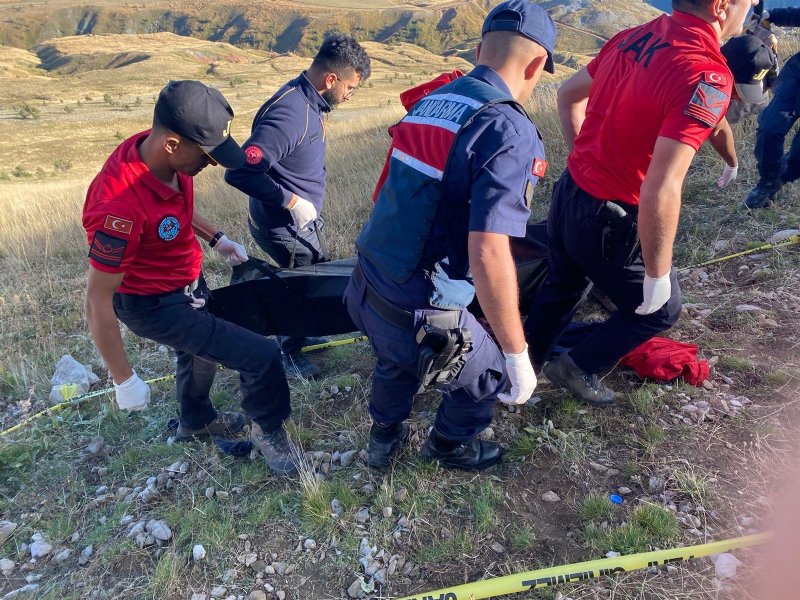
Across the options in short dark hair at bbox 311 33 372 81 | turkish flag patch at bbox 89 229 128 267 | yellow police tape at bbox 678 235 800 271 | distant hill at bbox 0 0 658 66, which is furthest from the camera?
distant hill at bbox 0 0 658 66

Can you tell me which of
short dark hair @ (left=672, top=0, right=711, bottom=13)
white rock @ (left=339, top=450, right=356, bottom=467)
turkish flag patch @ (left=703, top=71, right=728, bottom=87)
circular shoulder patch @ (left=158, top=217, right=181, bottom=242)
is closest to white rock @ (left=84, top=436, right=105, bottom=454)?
white rock @ (left=339, top=450, right=356, bottom=467)

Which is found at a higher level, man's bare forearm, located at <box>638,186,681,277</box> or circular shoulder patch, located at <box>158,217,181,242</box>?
man's bare forearm, located at <box>638,186,681,277</box>

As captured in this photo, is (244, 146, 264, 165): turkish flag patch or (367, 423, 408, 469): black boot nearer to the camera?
(367, 423, 408, 469): black boot

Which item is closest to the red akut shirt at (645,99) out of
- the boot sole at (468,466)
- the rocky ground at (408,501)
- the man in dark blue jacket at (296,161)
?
the rocky ground at (408,501)

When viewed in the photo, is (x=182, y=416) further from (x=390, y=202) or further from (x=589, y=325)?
(x=589, y=325)

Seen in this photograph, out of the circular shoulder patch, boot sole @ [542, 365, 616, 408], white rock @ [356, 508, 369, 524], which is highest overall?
the circular shoulder patch

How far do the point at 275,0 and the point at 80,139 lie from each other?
95.7 metres

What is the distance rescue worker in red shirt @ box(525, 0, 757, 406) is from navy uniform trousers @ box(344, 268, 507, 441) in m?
0.70

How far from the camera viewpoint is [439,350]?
77.6 inches

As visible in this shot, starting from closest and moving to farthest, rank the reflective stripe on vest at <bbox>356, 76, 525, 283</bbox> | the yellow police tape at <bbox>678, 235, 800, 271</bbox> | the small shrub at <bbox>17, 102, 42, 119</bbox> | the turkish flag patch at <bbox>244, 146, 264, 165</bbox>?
1. the reflective stripe on vest at <bbox>356, 76, 525, 283</bbox>
2. the turkish flag patch at <bbox>244, 146, 264, 165</bbox>
3. the yellow police tape at <bbox>678, 235, 800, 271</bbox>
4. the small shrub at <bbox>17, 102, 42, 119</bbox>

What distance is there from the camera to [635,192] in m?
2.35

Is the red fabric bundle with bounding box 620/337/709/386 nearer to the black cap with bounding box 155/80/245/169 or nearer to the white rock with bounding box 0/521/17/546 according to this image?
the black cap with bounding box 155/80/245/169

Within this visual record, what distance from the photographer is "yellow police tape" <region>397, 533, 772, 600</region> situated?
78.4 inches

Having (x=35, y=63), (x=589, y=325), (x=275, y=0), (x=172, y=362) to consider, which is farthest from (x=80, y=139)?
(x=275, y=0)
